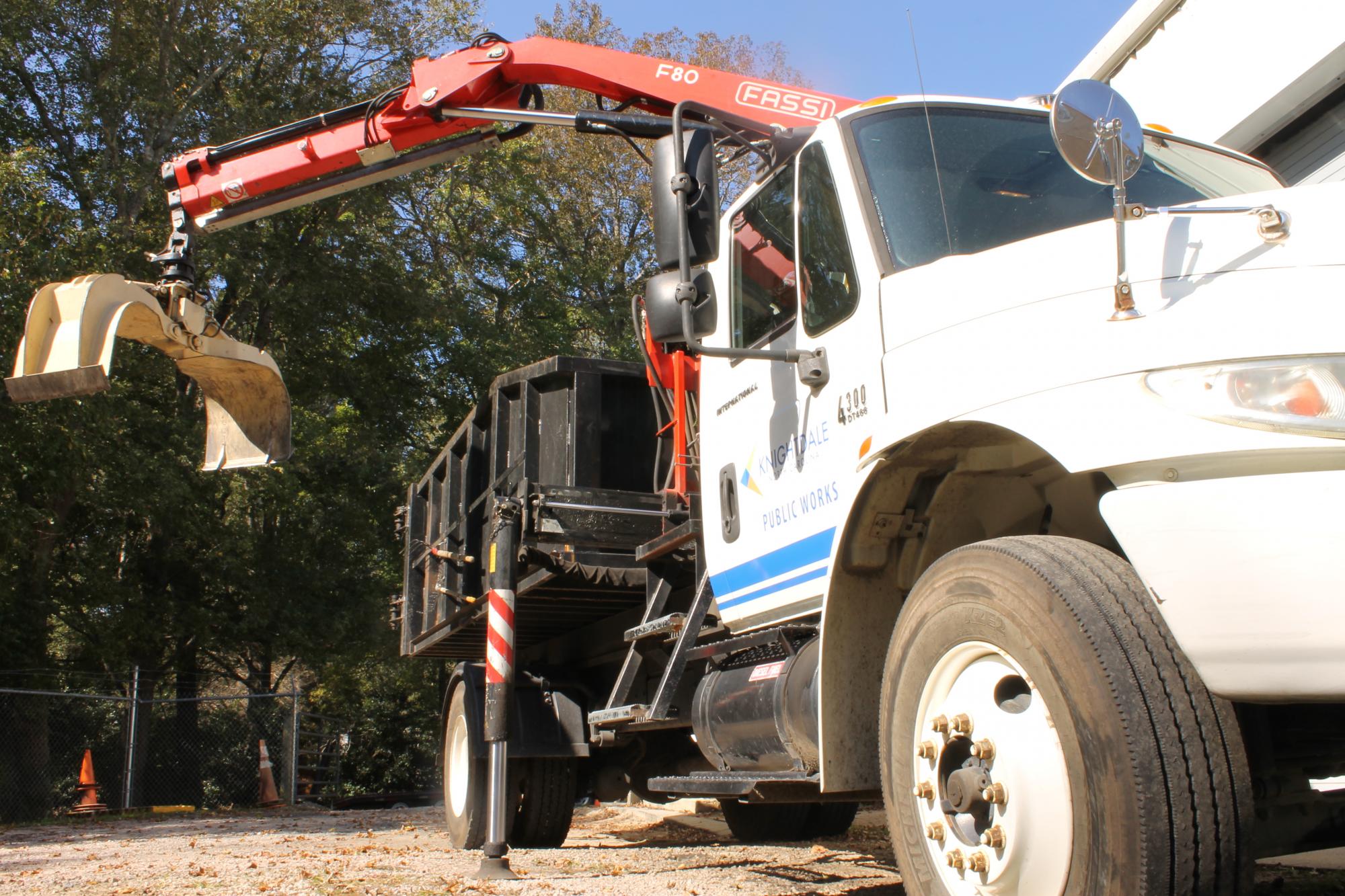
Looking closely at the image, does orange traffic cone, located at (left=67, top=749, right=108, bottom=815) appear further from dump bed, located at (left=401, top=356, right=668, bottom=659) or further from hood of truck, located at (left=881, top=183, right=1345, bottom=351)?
hood of truck, located at (left=881, top=183, right=1345, bottom=351)

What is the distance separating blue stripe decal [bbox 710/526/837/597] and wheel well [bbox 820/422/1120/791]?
224mm

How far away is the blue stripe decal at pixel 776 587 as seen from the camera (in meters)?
4.12

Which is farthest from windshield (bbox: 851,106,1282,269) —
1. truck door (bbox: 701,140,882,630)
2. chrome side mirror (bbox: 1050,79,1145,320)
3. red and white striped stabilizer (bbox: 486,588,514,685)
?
red and white striped stabilizer (bbox: 486,588,514,685)

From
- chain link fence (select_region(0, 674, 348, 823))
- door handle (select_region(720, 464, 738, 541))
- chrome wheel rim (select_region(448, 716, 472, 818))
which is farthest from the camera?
chain link fence (select_region(0, 674, 348, 823))

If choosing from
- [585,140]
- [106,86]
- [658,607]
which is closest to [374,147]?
[658,607]

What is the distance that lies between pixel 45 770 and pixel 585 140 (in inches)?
659

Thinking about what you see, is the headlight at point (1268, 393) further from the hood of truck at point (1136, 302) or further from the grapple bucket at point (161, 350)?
the grapple bucket at point (161, 350)

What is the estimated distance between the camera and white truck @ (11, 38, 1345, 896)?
8.07 ft

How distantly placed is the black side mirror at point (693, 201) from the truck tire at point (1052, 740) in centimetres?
146

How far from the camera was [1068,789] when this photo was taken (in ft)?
8.67

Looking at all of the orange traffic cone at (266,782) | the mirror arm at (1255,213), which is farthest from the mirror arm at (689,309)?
the orange traffic cone at (266,782)

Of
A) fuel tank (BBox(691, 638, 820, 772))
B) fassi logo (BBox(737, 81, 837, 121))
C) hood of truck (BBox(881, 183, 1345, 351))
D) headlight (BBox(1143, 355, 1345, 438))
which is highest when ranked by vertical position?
fassi logo (BBox(737, 81, 837, 121))

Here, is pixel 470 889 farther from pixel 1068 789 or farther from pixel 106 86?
pixel 106 86

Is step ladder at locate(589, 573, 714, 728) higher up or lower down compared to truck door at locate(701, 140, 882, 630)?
lower down
